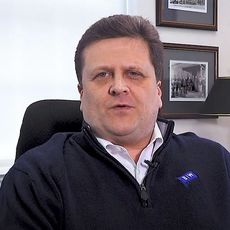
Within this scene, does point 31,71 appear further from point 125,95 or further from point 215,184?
point 215,184

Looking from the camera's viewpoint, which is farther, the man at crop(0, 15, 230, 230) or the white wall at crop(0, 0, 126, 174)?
the white wall at crop(0, 0, 126, 174)

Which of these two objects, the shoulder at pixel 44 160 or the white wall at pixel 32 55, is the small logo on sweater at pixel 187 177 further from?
the white wall at pixel 32 55

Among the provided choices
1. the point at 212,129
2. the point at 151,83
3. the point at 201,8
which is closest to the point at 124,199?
the point at 151,83

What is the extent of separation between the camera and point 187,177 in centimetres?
103

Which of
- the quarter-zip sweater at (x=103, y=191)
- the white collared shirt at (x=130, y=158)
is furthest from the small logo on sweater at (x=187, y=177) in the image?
the white collared shirt at (x=130, y=158)

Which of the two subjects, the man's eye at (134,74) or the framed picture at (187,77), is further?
the framed picture at (187,77)

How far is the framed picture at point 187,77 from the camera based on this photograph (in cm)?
212

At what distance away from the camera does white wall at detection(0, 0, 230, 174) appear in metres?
1.86

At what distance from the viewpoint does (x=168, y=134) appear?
3.68 ft

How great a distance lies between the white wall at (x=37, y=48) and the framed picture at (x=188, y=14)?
0.07 meters

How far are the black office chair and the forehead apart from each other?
8.7 inches

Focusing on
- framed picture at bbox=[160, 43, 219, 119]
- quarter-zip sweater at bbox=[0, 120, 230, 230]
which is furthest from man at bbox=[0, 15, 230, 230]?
framed picture at bbox=[160, 43, 219, 119]

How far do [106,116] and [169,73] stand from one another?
1180 millimetres

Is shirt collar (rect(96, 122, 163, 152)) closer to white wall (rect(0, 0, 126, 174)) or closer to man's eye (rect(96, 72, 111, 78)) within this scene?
man's eye (rect(96, 72, 111, 78))
